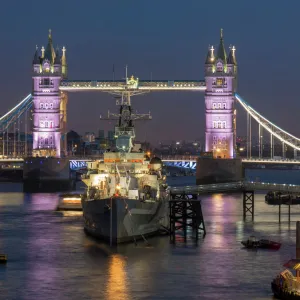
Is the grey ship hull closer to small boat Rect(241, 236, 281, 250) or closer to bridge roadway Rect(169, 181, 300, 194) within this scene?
small boat Rect(241, 236, 281, 250)

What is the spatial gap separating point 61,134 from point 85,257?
72.7 meters

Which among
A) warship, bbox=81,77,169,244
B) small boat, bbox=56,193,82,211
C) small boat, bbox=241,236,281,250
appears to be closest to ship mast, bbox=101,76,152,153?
warship, bbox=81,77,169,244

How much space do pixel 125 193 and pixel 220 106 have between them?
64396 millimetres

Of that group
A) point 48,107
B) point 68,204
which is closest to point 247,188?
point 68,204

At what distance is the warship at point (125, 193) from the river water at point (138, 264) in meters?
0.92

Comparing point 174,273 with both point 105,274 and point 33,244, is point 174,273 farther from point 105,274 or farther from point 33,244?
point 33,244

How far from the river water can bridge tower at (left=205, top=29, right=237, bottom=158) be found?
4983 cm

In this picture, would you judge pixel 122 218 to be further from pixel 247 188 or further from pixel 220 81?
pixel 220 81

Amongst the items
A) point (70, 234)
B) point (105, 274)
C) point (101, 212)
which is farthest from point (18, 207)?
point (105, 274)

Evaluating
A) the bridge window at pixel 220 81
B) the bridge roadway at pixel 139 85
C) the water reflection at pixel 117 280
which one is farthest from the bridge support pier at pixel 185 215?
the bridge window at pixel 220 81

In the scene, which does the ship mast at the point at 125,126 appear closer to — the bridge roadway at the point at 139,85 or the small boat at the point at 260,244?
the small boat at the point at 260,244

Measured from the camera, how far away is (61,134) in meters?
123

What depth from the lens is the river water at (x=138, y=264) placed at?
42.5m

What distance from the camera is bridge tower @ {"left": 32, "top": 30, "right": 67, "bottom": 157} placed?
12119 cm
